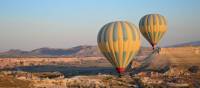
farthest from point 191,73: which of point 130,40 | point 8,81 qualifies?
point 8,81

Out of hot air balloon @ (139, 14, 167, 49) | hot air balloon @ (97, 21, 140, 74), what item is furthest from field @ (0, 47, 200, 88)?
hot air balloon @ (139, 14, 167, 49)

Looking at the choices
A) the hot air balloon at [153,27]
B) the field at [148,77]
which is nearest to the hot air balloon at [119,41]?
the field at [148,77]

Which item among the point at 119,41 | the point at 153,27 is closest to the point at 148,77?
the point at 153,27

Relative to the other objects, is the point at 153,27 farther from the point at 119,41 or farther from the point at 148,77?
the point at 119,41

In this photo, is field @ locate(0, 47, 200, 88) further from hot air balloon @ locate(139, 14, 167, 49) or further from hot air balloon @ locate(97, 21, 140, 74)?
hot air balloon @ locate(139, 14, 167, 49)

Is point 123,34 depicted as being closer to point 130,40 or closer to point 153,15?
point 130,40

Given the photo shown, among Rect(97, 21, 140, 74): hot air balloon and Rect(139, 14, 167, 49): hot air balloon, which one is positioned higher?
Rect(139, 14, 167, 49): hot air balloon
